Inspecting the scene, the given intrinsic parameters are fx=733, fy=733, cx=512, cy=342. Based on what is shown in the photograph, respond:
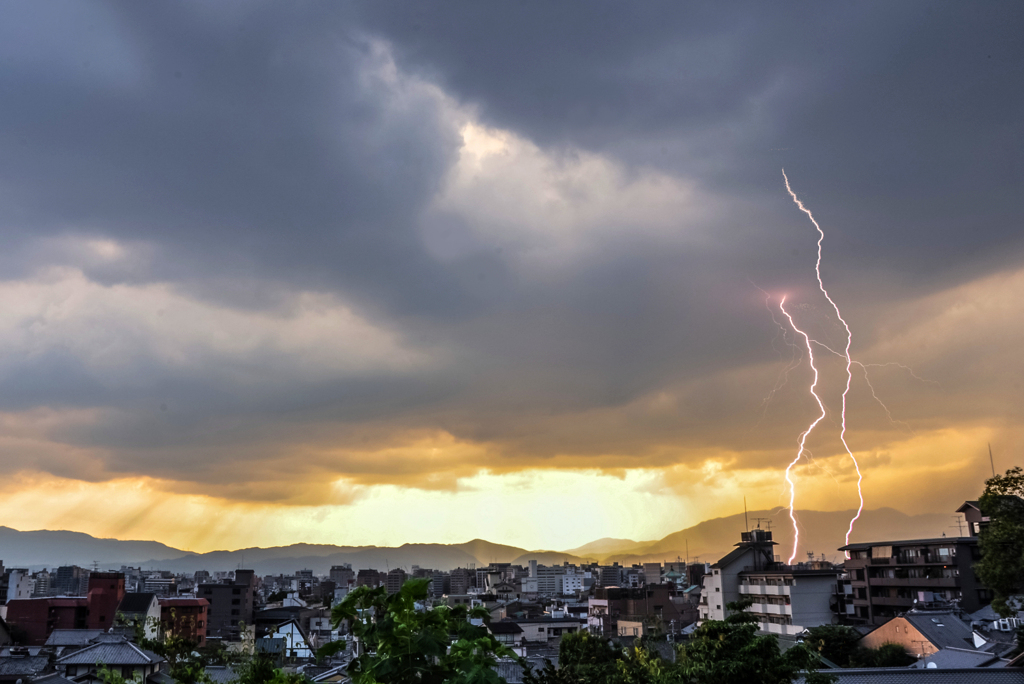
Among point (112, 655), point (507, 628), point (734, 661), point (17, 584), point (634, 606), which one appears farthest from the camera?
point (17, 584)

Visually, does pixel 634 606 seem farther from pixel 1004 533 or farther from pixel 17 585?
pixel 17 585

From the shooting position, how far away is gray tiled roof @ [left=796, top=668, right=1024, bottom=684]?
27.0m

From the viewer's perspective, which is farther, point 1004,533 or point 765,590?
point 765,590

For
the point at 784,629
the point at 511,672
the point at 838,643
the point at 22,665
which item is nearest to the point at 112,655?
the point at 22,665

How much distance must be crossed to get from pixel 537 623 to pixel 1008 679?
6461 centimetres

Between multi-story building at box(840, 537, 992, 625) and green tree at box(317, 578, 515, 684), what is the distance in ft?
236

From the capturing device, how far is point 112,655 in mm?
49969

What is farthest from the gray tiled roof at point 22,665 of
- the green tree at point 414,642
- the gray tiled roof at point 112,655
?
the green tree at point 414,642

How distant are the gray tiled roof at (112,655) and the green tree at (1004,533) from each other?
162ft

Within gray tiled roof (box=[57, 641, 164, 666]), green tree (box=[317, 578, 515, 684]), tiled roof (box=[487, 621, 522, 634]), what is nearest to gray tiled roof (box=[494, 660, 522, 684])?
gray tiled roof (box=[57, 641, 164, 666])

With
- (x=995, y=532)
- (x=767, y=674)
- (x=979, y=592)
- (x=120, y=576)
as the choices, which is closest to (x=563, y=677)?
(x=767, y=674)

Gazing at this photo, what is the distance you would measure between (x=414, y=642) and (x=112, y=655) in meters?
53.6

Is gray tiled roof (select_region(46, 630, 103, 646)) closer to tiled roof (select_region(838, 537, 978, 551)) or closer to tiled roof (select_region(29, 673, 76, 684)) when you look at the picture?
tiled roof (select_region(29, 673, 76, 684))

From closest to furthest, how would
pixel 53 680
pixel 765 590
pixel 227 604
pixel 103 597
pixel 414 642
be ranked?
1. pixel 414 642
2. pixel 53 680
3. pixel 765 590
4. pixel 103 597
5. pixel 227 604
